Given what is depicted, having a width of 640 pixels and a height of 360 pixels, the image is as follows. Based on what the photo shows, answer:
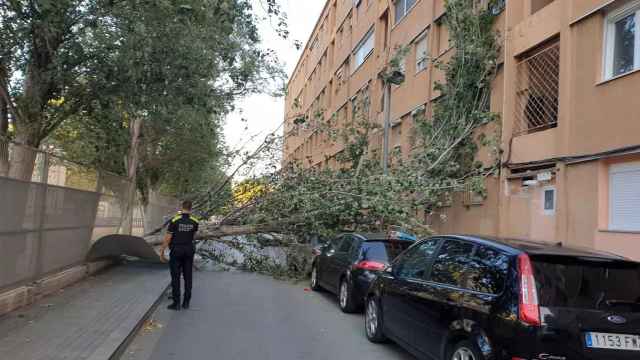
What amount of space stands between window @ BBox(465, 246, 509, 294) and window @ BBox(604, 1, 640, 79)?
6352 mm

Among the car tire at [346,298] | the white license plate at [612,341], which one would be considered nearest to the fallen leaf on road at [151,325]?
the car tire at [346,298]

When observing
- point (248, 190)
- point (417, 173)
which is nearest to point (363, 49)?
point (248, 190)

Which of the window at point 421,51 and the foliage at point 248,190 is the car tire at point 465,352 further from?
the window at point 421,51

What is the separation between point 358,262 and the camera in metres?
9.84

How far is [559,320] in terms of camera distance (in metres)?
4.45

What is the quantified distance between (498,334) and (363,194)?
29.8 ft

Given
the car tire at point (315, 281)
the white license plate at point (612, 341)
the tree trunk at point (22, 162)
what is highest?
the tree trunk at point (22, 162)

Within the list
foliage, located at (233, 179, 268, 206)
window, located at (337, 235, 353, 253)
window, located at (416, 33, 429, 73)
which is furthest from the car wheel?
window, located at (416, 33, 429, 73)

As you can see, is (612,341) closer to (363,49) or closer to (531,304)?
(531,304)

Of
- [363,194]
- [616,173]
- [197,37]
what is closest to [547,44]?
[616,173]

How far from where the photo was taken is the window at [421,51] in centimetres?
2026

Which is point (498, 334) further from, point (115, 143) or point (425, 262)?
point (115, 143)

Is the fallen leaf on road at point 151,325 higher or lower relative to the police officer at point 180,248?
lower

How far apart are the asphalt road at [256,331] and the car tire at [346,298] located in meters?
0.13
